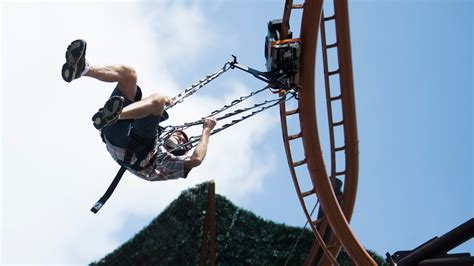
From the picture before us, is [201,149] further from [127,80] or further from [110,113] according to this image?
[110,113]

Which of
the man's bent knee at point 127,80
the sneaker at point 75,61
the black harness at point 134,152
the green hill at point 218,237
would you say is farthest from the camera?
the green hill at point 218,237

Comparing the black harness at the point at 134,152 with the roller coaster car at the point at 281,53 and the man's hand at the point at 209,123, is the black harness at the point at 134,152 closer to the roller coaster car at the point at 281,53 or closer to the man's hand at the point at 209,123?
the man's hand at the point at 209,123

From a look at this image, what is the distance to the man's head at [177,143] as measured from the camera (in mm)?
7422

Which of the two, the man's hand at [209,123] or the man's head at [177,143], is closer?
the man's hand at [209,123]

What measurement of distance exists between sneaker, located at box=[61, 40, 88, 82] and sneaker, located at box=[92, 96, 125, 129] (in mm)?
383

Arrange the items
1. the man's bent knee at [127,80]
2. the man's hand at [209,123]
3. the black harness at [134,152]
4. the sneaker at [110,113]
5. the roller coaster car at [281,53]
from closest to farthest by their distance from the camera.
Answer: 1. the sneaker at [110,113]
2. the man's bent knee at [127,80]
3. the black harness at [134,152]
4. the man's hand at [209,123]
5. the roller coaster car at [281,53]

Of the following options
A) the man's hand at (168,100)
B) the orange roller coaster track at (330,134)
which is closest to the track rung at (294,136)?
the orange roller coaster track at (330,134)

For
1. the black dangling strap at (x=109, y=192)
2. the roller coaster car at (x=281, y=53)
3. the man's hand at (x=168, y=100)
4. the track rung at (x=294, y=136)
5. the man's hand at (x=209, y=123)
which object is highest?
the roller coaster car at (x=281, y=53)

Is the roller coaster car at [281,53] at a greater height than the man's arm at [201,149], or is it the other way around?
the roller coaster car at [281,53]

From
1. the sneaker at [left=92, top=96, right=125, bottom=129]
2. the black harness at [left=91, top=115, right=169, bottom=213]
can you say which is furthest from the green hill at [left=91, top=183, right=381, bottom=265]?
the sneaker at [left=92, top=96, right=125, bottom=129]

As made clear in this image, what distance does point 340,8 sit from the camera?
7.27m

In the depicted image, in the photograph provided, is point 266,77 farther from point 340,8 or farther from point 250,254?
point 250,254

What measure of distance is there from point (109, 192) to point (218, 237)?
3.07m

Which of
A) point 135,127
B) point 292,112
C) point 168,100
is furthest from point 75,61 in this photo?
point 292,112
